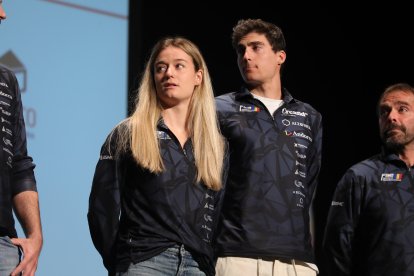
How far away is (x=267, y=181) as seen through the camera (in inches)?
120

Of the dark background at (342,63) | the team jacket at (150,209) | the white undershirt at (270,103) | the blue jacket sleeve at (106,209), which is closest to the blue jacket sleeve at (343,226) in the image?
the white undershirt at (270,103)

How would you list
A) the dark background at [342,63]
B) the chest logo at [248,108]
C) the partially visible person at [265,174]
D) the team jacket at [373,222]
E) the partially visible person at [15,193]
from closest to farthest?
the partially visible person at [15,193] < the partially visible person at [265,174] < the chest logo at [248,108] < the team jacket at [373,222] < the dark background at [342,63]

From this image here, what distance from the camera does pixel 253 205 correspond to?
3008 millimetres

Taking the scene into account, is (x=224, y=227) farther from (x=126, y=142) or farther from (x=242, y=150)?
(x=126, y=142)

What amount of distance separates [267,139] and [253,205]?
0.27 metres

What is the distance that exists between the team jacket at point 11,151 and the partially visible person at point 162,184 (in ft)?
1.01

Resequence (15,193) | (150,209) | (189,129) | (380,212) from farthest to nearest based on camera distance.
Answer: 1. (380,212)
2. (189,129)
3. (150,209)
4. (15,193)

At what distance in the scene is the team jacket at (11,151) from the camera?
231 cm

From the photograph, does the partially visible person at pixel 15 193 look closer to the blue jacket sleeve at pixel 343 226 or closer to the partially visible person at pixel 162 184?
the partially visible person at pixel 162 184

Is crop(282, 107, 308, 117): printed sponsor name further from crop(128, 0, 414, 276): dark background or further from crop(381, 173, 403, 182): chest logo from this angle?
crop(128, 0, 414, 276): dark background

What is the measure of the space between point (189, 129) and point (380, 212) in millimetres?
1104

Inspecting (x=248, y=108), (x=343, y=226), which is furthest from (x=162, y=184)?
(x=343, y=226)

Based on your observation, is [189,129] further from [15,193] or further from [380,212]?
[380,212]

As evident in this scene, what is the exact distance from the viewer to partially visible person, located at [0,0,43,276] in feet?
7.40
